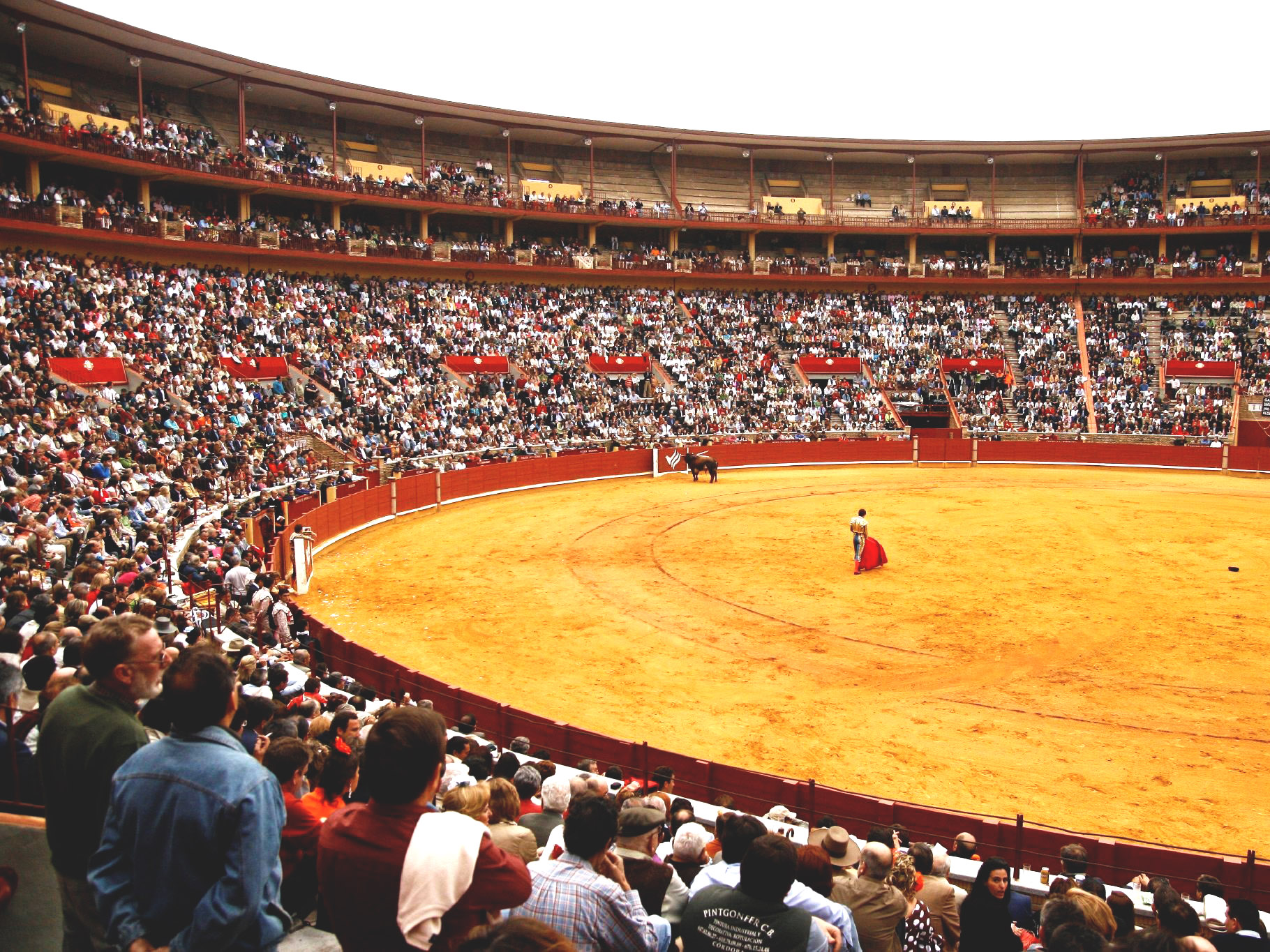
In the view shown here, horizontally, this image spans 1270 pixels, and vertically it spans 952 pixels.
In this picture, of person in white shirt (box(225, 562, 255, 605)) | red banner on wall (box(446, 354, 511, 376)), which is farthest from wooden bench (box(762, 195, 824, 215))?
person in white shirt (box(225, 562, 255, 605))

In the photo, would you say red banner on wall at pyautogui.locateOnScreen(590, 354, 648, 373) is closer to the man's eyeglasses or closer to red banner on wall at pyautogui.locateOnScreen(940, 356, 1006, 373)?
red banner on wall at pyautogui.locateOnScreen(940, 356, 1006, 373)

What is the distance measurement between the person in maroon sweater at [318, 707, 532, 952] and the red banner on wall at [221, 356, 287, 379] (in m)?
30.1

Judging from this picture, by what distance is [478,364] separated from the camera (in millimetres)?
39312

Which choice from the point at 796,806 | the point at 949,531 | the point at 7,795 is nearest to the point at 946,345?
the point at 949,531

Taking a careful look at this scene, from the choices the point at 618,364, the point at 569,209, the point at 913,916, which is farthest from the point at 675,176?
the point at 913,916

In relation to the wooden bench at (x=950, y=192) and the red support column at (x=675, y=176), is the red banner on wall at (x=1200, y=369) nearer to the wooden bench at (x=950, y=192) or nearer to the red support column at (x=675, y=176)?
the wooden bench at (x=950, y=192)

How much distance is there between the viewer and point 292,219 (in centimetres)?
4256

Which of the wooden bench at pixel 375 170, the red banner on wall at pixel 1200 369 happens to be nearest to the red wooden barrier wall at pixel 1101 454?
the red banner on wall at pixel 1200 369

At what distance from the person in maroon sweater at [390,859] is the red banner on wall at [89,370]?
85.5ft

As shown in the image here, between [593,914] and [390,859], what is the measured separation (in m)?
0.83

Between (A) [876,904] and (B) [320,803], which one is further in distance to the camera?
(B) [320,803]

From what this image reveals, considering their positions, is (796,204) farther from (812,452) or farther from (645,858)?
(645,858)

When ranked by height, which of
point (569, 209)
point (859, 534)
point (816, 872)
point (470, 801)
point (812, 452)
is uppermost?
point (569, 209)

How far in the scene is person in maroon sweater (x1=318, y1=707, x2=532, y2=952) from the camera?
2936 mm
